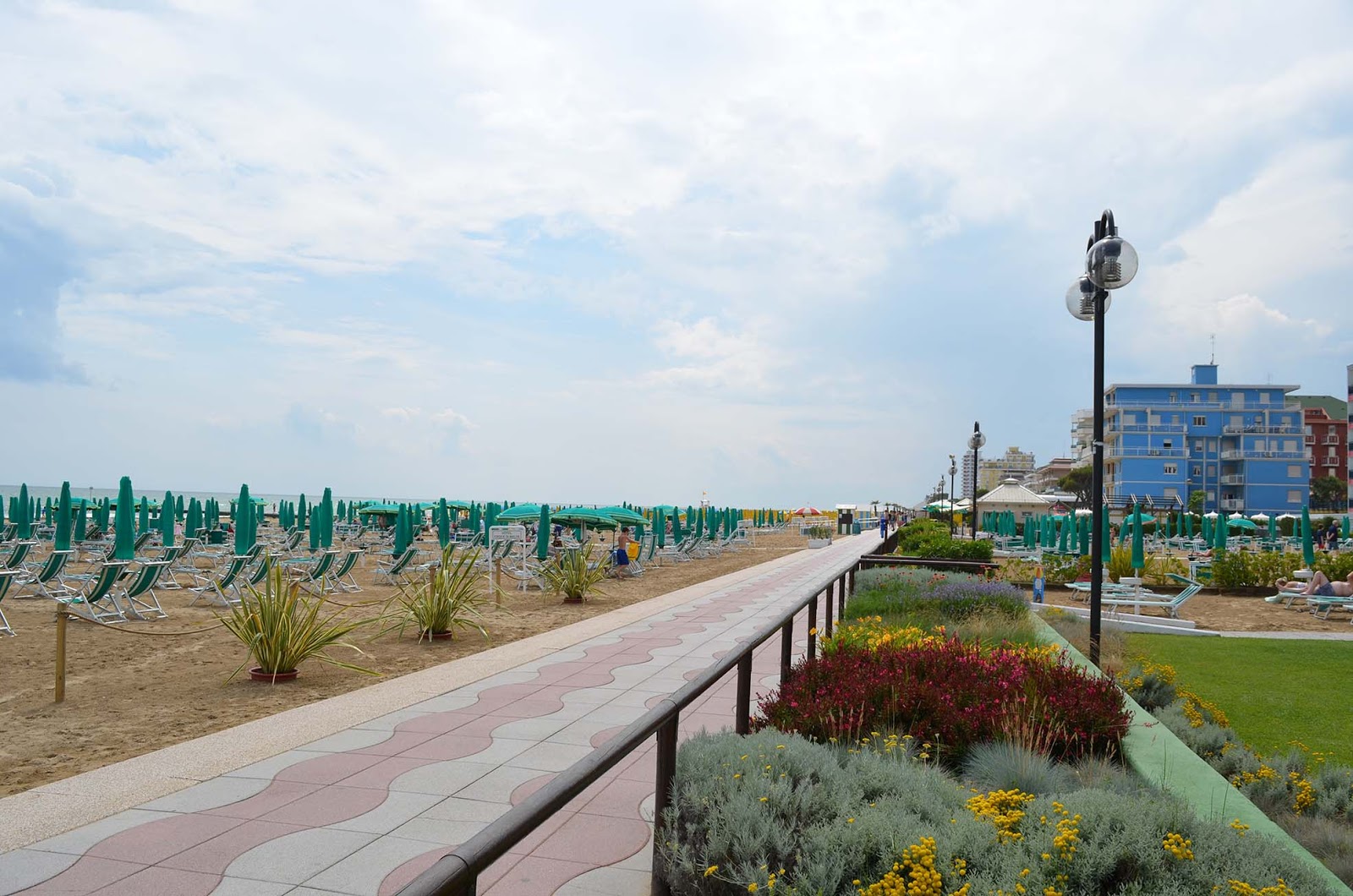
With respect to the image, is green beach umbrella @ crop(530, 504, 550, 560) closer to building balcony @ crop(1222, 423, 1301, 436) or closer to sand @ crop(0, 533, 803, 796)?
sand @ crop(0, 533, 803, 796)

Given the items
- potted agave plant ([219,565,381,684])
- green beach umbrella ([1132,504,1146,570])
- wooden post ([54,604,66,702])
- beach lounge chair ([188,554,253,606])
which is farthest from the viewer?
green beach umbrella ([1132,504,1146,570])

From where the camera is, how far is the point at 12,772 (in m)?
4.85

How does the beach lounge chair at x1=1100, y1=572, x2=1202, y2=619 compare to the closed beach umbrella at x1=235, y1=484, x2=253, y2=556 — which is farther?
the closed beach umbrella at x1=235, y1=484, x2=253, y2=556

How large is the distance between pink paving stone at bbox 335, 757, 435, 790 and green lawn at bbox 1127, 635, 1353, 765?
519 centimetres

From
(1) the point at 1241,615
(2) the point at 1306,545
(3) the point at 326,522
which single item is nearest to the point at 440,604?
(3) the point at 326,522

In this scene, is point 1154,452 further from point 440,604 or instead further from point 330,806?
point 330,806

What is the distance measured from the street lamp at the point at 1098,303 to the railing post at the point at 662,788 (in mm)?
4673

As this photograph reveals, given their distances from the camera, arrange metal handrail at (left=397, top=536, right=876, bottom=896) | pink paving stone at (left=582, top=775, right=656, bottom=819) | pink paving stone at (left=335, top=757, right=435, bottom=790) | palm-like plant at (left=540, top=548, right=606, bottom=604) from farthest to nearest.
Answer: palm-like plant at (left=540, top=548, right=606, bottom=604)
pink paving stone at (left=335, top=757, right=435, bottom=790)
pink paving stone at (left=582, top=775, right=656, bottom=819)
metal handrail at (left=397, top=536, right=876, bottom=896)

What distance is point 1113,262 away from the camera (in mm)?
6852

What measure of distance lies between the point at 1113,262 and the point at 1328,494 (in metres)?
105

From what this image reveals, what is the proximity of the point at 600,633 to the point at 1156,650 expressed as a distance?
20.1 ft

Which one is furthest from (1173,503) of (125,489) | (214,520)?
(125,489)

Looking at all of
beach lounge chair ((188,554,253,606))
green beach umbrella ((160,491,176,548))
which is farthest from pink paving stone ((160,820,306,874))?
green beach umbrella ((160,491,176,548))

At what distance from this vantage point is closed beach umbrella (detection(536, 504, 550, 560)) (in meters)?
17.6
